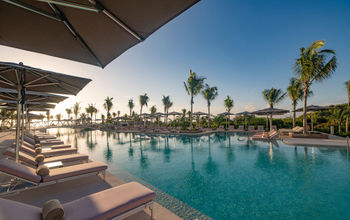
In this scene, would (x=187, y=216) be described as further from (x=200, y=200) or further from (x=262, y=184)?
(x=262, y=184)

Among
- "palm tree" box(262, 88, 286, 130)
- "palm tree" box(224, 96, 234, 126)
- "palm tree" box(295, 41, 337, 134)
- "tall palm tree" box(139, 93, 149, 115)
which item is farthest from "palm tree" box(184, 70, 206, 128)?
"tall palm tree" box(139, 93, 149, 115)

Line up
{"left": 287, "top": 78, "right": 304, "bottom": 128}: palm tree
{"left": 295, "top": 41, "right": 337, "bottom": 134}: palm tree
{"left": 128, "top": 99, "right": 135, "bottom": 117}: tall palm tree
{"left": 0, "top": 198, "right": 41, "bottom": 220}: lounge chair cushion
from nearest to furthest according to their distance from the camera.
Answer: {"left": 0, "top": 198, "right": 41, "bottom": 220}: lounge chair cushion
{"left": 295, "top": 41, "right": 337, "bottom": 134}: palm tree
{"left": 287, "top": 78, "right": 304, "bottom": 128}: palm tree
{"left": 128, "top": 99, "right": 135, "bottom": 117}: tall palm tree

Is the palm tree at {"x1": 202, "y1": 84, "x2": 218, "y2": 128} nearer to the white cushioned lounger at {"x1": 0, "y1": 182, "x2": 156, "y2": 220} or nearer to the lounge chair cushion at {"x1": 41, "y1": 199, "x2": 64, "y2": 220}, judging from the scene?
the white cushioned lounger at {"x1": 0, "y1": 182, "x2": 156, "y2": 220}

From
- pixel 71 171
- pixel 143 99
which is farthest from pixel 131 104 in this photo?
pixel 71 171

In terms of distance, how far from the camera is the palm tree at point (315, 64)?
11094 mm

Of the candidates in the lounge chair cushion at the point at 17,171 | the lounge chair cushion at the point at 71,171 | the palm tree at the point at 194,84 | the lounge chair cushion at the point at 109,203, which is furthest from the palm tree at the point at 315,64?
the lounge chair cushion at the point at 17,171

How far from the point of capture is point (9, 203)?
6.07 feet

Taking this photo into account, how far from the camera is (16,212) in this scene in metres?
1.73

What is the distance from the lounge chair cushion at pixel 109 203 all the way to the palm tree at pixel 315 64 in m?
15.7

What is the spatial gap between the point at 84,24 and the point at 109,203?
2919mm

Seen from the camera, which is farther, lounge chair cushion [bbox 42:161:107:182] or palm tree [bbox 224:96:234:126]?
palm tree [bbox 224:96:234:126]

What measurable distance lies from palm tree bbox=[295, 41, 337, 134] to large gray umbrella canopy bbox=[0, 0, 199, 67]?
15.1 metres

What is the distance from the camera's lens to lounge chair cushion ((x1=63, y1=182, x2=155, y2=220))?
1971 millimetres

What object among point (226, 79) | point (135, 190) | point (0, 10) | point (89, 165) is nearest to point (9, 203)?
point (135, 190)
